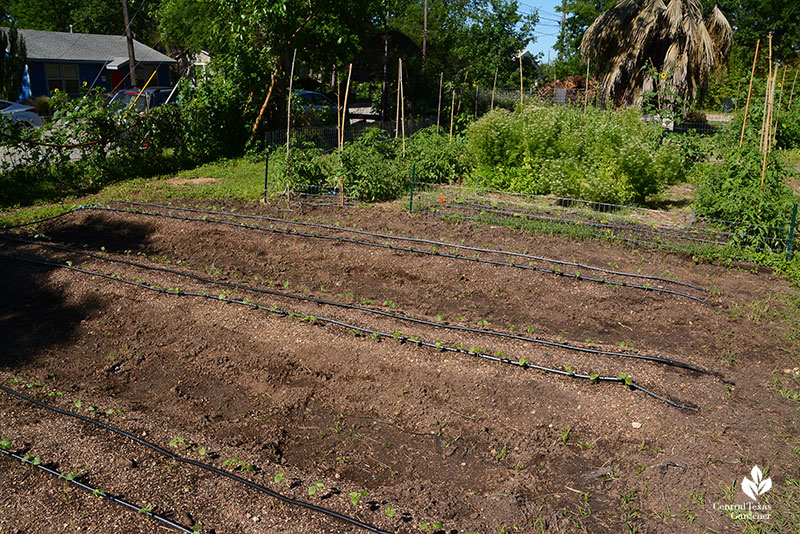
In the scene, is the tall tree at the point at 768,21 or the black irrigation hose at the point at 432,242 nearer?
the black irrigation hose at the point at 432,242

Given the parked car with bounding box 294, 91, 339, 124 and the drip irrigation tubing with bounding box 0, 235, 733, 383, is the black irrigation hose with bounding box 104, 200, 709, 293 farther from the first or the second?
the parked car with bounding box 294, 91, 339, 124

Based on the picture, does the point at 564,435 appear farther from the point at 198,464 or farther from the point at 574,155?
the point at 574,155

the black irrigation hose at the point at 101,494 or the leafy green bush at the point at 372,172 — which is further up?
the leafy green bush at the point at 372,172

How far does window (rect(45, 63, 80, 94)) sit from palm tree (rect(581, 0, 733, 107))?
2404cm

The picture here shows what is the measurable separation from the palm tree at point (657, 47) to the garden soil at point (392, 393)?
7.93 meters

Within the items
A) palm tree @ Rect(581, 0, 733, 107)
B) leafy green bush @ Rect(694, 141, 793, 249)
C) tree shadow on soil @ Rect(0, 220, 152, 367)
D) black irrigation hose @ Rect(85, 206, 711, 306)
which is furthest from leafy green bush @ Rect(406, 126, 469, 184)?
tree shadow on soil @ Rect(0, 220, 152, 367)

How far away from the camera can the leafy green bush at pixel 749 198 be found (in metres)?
7.62

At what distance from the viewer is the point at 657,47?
14508 millimetres

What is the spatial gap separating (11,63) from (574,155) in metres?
24.7

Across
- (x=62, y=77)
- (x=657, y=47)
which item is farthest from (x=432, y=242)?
(x=62, y=77)

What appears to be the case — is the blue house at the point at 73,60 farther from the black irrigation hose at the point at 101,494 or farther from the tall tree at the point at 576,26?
the black irrigation hose at the point at 101,494

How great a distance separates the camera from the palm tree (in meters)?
13.7

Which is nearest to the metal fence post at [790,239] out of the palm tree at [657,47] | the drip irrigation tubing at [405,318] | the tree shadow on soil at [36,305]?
the drip irrigation tubing at [405,318]

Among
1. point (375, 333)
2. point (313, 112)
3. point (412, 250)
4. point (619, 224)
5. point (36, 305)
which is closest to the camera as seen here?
point (375, 333)
